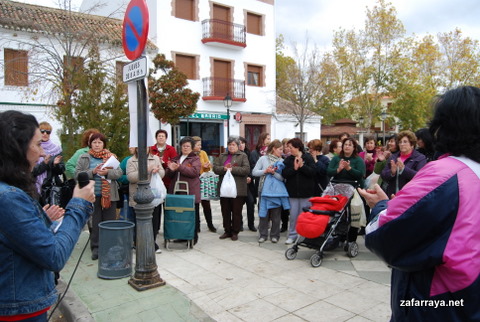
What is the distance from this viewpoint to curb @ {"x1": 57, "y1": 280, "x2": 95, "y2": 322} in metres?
3.60

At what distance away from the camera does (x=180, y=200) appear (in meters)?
5.98

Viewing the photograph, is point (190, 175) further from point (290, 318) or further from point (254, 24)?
point (254, 24)

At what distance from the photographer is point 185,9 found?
66.4ft

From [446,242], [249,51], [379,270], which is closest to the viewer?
[446,242]

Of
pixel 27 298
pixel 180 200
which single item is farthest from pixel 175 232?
pixel 27 298

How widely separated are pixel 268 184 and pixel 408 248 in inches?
196

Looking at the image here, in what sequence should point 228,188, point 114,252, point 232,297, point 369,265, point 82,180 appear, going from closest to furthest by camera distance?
point 82,180 → point 232,297 → point 114,252 → point 369,265 → point 228,188

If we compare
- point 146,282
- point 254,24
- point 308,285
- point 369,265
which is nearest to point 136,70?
point 146,282

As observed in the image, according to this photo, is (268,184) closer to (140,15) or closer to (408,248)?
(140,15)

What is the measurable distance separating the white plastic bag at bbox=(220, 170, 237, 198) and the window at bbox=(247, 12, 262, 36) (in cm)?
1841

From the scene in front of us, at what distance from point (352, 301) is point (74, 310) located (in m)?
3.03

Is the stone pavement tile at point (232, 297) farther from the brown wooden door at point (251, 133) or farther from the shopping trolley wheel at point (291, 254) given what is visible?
the brown wooden door at point (251, 133)

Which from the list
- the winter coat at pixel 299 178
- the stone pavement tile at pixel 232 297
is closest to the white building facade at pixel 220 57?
the winter coat at pixel 299 178

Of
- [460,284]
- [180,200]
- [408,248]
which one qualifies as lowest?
[180,200]
